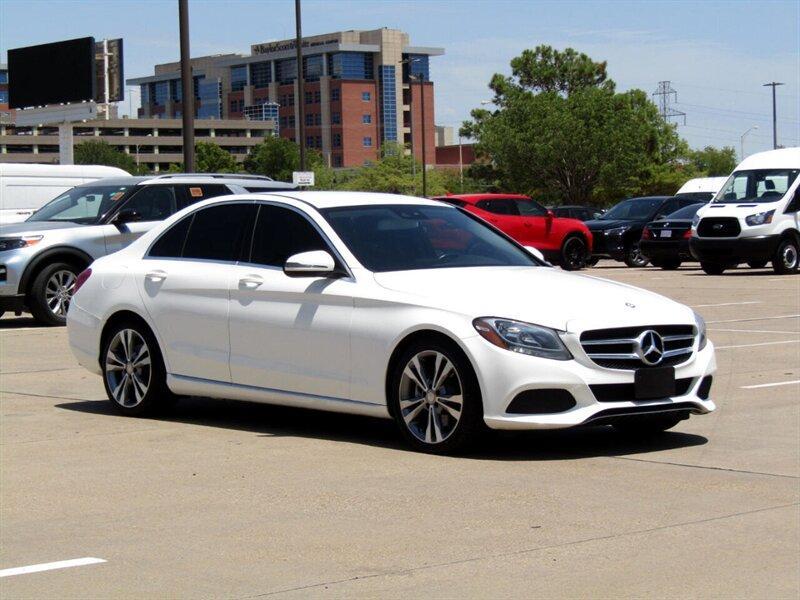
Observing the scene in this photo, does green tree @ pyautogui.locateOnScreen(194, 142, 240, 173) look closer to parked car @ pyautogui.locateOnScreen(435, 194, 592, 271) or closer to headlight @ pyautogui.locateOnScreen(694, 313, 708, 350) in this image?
parked car @ pyautogui.locateOnScreen(435, 194, 592, 271)

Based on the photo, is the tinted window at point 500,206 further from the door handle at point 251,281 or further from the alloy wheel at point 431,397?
the alloy wheel at point 431,397

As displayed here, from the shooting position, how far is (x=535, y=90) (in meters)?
97.3

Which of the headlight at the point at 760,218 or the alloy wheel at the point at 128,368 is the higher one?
the headlight at the point at 760,218

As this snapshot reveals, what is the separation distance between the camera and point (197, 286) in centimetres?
998

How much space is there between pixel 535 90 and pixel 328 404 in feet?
295

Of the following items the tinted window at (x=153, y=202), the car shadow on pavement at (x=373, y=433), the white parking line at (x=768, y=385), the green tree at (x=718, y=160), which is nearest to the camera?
the car shadow on pavement at (x=373, y=433)

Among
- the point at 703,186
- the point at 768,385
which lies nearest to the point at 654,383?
the point at 768,385

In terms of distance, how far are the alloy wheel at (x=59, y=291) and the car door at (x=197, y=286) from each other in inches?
338

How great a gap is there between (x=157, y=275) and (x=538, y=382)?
11.1ft

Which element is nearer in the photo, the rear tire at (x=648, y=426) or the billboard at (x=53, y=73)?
the rear tire at (x=648, y=426)

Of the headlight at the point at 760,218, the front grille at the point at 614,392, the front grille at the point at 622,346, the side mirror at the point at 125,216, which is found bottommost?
the front grille at the point at 614,392

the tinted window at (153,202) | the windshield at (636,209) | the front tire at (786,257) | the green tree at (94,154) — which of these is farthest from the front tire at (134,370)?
the green tree at (94,154)

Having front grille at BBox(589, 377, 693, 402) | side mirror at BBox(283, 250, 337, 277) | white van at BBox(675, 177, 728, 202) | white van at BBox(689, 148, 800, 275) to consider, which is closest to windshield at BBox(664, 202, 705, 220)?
white van at BBox(689, 148, 800, 275)

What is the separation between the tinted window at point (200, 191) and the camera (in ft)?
63.6
